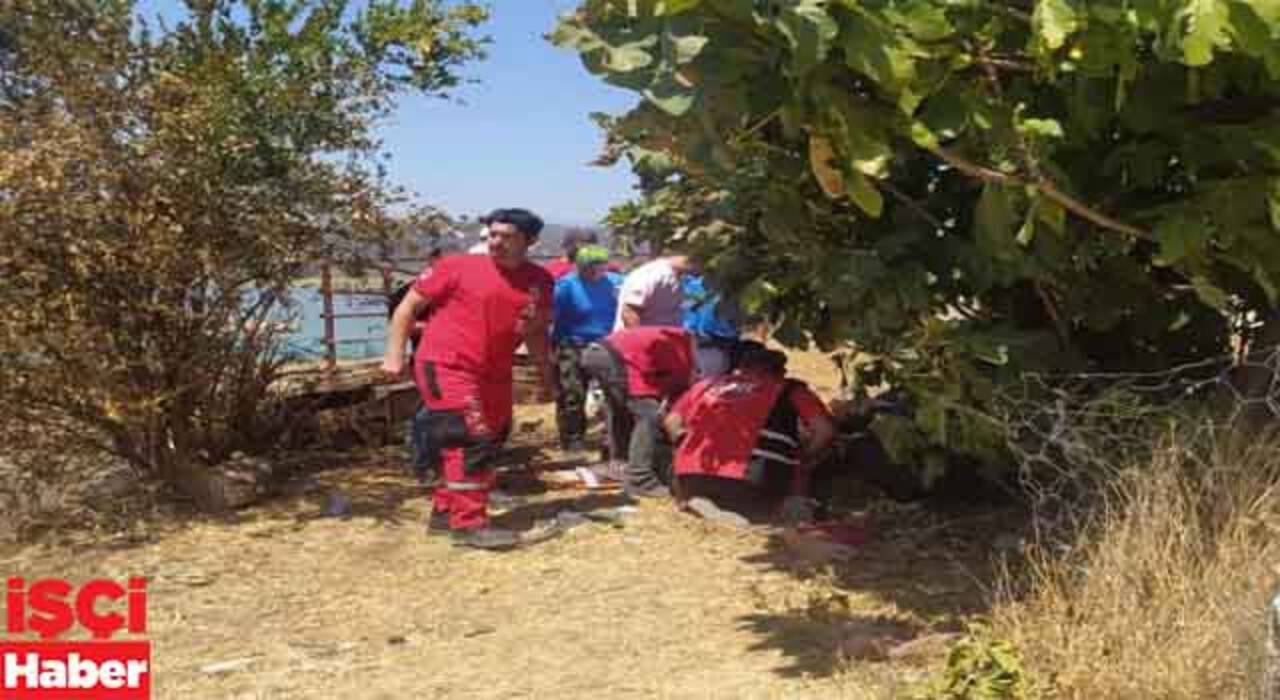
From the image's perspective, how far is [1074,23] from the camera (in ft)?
9.62

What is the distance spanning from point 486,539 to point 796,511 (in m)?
1.54

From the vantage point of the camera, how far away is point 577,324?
8.43 meters

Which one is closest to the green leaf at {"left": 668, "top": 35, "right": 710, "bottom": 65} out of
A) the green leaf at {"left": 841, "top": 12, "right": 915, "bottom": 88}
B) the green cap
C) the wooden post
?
the green leaf at {"left": 841, "top": 12, "right": 915, "bottom": 88}

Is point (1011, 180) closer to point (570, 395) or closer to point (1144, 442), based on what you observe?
point (1144, 442)

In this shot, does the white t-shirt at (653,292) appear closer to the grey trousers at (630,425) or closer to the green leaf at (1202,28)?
the grey trousers at (630,425)

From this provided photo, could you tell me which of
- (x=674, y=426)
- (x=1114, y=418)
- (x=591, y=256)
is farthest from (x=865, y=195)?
(x=591, y=256)

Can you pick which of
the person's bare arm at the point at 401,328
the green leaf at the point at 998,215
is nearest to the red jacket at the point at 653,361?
the person's bare arm at the point at 401,328

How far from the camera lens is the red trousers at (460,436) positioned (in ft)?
19.2

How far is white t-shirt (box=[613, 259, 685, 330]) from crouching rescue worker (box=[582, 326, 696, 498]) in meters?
0.23

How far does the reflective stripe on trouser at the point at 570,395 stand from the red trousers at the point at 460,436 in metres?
2.26

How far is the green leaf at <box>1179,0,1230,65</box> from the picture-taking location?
270 cm

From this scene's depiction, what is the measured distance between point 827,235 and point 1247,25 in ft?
A: 6.32

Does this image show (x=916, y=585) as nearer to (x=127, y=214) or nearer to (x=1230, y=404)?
(x=1230, y=404)

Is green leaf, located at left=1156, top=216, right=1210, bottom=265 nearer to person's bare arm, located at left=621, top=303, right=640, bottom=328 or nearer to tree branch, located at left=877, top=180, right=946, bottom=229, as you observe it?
tree branch, located at left=877, top=180, right=946, bottom=229
